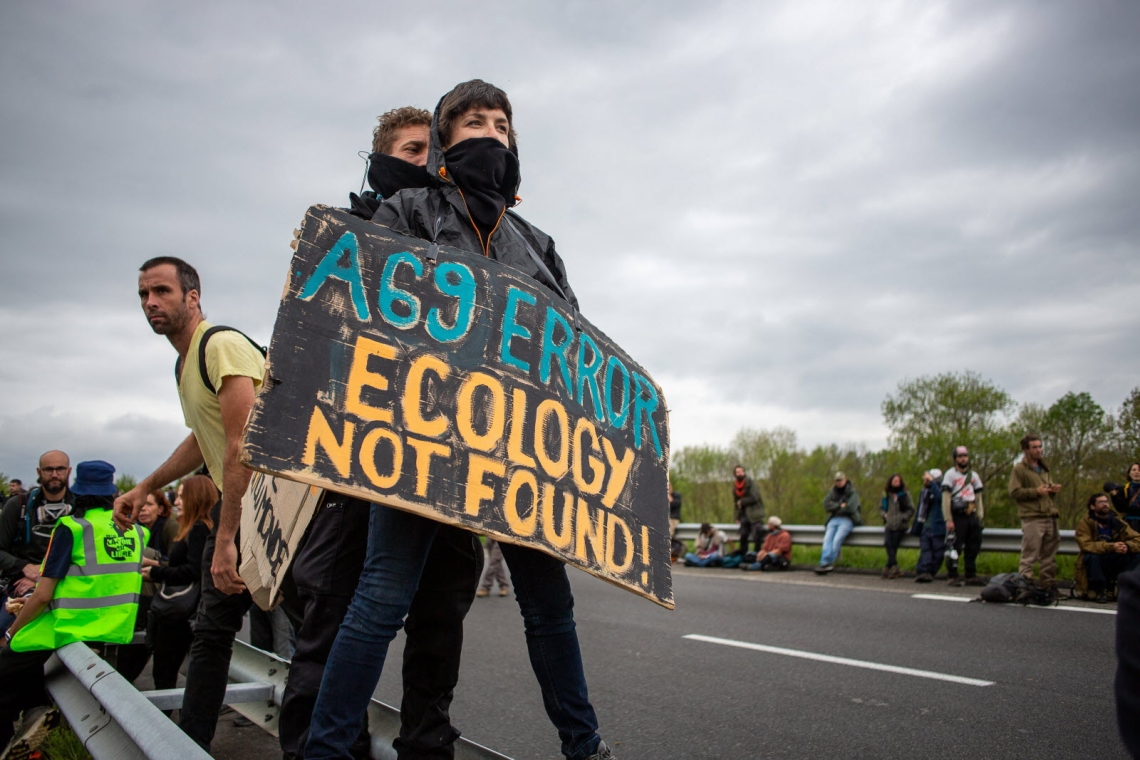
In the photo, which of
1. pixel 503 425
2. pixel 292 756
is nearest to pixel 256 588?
pixel 292 756

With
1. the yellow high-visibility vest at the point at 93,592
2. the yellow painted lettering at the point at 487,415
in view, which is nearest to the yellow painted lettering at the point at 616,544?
the yellow painted lettering at the point at 487,415

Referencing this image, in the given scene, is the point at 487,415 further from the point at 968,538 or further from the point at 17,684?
the point at 968,538

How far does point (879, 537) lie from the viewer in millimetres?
12938

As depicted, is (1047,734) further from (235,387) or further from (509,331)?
(235,387)

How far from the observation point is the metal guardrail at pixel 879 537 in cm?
1009

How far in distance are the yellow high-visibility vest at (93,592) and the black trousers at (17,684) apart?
7 cm

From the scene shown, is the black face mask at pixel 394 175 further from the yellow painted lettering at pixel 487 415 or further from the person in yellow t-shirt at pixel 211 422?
the person in yellow t-shirt at pixel 211 422

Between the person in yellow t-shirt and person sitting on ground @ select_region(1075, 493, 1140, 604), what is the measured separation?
912 centimetres

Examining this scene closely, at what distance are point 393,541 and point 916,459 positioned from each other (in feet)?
114

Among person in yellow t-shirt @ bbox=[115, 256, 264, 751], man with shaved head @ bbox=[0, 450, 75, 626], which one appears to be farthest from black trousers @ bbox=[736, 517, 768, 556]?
person in yellow t-shirt @ bbox=[115, 256, 264, 751]

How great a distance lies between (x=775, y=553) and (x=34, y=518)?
11072mm

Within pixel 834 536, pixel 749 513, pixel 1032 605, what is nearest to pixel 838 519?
pixel 834 536

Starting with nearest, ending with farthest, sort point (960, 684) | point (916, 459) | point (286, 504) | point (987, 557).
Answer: point (286, 504), point (960, 684), point (987, 557), point (916, 459)

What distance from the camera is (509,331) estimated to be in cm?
239
